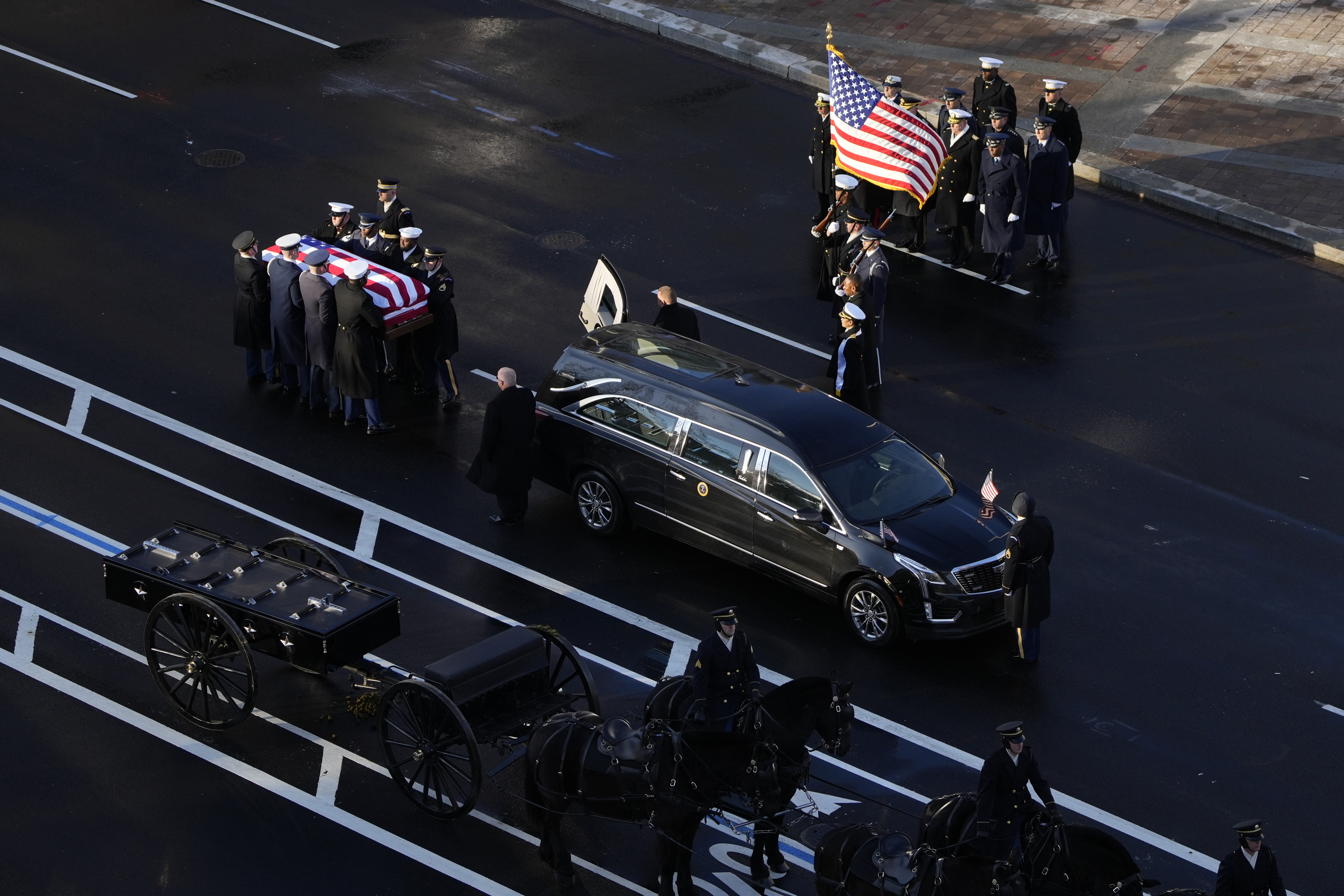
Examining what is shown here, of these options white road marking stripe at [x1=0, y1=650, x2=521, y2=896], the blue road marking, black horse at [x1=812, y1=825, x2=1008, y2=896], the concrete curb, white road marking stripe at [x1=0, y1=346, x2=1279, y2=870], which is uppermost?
the concrete curb

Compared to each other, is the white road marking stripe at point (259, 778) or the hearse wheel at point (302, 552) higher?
the hearse wheel at point (302, 552)

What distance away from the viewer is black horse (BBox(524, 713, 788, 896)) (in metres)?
9.98

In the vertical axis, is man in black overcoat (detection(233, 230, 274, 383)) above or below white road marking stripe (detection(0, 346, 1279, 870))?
above

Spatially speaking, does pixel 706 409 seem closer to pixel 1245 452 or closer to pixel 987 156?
pixel 1245 452

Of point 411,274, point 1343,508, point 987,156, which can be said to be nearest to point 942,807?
point 1343,508

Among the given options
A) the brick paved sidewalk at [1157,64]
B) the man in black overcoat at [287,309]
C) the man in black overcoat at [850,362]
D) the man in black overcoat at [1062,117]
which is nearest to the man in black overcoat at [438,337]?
the man in black overcoat at [287,309]

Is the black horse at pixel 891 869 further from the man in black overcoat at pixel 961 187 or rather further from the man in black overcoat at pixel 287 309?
the man in black overcoat at pixel 961 187

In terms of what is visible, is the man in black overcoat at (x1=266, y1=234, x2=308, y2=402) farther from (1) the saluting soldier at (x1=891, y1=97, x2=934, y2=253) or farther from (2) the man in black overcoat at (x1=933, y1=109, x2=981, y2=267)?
(2) the man in black overcoat at (x1=933, y1=109, x2=981, y2=267)

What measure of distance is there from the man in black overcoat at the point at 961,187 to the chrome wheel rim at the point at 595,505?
750 cm

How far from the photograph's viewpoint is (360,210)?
66.1 ft

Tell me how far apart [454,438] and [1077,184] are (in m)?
10.7

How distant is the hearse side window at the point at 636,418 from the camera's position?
14.4 metres

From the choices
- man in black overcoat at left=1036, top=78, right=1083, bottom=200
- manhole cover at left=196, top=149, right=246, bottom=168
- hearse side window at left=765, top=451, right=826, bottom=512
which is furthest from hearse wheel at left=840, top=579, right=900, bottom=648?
manhole cover at left=196, top=149, right=246, bottom=168

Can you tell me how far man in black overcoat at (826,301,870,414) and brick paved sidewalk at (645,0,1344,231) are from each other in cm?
804
